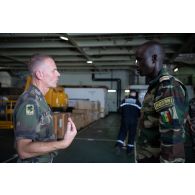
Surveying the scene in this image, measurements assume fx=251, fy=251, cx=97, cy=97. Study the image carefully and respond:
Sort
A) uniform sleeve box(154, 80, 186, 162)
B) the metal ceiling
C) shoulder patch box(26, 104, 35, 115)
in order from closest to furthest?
uniform sleeve box(154, 80, 186, 162) < shoulder patch box(26, 104, 35, 115) < the metal ceiling

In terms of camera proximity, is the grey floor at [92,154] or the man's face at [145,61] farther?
the grey floor at [92,154]

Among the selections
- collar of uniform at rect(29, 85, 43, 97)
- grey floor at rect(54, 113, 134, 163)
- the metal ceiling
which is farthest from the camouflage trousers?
the metal ceiling

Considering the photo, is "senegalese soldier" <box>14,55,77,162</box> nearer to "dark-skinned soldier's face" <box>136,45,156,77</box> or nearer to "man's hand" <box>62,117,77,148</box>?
"man's hand" <box>62,117,77,148</box>

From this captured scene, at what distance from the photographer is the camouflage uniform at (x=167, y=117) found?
1071mm

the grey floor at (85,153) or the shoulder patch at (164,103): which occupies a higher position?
the shoulder patch at (164,103)

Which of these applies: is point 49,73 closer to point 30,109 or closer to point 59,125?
point 30,109

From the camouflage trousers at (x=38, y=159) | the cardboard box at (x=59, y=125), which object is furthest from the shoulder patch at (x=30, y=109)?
the cardboard box at (x=59, y=125)

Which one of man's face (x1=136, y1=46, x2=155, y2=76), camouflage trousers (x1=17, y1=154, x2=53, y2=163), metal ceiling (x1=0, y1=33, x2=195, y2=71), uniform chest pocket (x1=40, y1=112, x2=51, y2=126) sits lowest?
camouflage trousers (x1=17, y1=154, x2=53, y2=163)

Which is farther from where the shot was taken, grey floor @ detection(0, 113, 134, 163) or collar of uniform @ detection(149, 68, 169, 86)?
grey floor @ detection(0, 113, 134, 163)

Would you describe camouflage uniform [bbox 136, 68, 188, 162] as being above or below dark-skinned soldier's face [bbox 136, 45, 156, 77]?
below

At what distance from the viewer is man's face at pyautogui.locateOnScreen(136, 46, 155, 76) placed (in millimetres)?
1292

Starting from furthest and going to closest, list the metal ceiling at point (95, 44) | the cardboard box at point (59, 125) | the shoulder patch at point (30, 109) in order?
the metal ceiling at point (95, 44) → the cardboard box at point (59, 125) → the shoulder patch at point (30, 109)

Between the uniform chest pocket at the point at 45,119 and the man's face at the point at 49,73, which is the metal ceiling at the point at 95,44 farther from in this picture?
the uniform chest pocket at the point at 45,119
